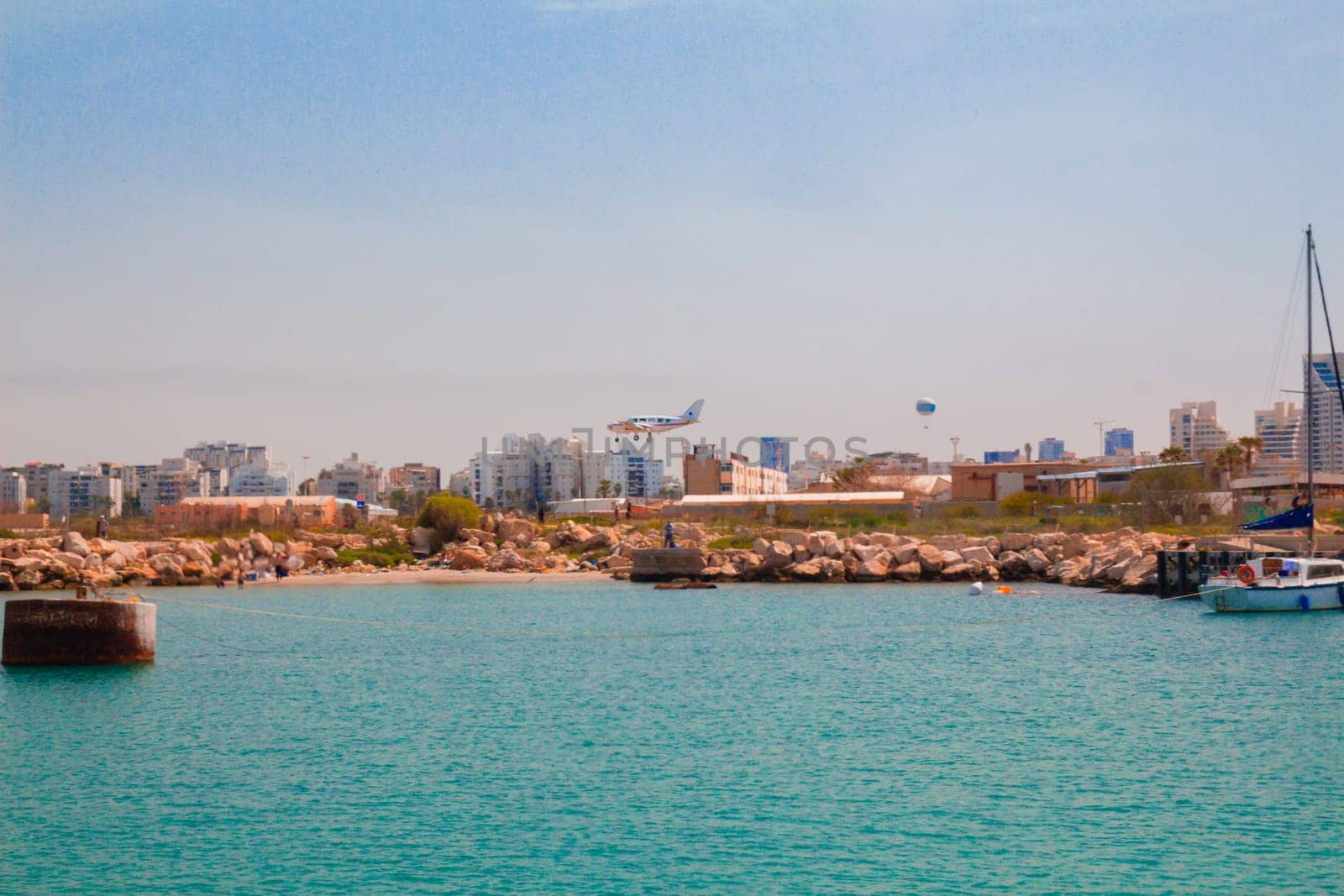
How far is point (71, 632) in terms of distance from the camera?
28281mm

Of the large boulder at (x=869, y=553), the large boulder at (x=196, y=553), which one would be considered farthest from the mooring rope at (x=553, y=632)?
the large boulder at (x=869, y=553)

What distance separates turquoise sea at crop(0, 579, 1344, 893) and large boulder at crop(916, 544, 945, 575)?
69.5ft

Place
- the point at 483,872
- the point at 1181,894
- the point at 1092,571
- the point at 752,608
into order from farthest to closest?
the point at 1092,571 → the point at 752,608 → the point at 483,872 → the point at 1181,894

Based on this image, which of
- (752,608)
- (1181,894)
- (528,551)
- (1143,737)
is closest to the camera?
(1181,894)

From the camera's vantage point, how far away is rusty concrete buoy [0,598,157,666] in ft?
93.0

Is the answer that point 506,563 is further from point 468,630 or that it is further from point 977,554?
point 468,630

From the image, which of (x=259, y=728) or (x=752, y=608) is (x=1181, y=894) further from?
(x=752, y=608)

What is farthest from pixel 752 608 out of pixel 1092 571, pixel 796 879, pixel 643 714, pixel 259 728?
pixel 796 879

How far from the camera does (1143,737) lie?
72.5ft

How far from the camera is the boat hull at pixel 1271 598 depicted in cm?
4266

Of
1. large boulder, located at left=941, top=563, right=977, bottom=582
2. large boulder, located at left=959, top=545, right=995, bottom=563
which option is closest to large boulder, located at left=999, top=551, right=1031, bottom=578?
large boulder, located at left=959, top=545, right=995, bottom=563

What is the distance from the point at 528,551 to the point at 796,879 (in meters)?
56.2

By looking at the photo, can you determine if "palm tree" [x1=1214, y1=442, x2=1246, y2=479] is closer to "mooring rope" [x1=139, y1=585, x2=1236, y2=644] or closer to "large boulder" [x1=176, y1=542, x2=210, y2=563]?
"mooring rope" [x1=139, y1=585, x2=1236, y2=644]

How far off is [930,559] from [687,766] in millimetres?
40008
